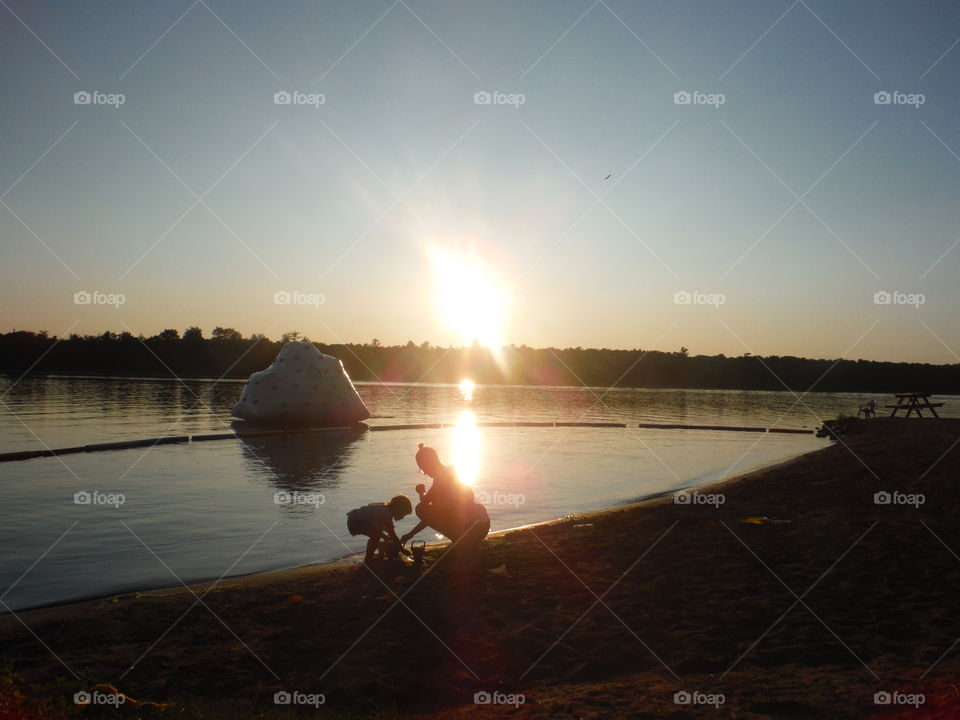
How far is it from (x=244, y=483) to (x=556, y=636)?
12.9 meters

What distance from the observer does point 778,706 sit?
5582mm

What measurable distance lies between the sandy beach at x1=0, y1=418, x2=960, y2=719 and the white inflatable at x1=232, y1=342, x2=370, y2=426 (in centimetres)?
2572

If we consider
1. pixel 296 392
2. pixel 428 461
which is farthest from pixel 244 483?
pixel 296 392

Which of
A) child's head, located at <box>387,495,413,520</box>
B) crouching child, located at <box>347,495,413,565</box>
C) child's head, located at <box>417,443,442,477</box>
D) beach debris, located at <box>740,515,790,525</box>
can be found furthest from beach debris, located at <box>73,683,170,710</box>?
beach debris, located at <box>740,515,790,525</box>

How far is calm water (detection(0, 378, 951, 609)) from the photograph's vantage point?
10812mm

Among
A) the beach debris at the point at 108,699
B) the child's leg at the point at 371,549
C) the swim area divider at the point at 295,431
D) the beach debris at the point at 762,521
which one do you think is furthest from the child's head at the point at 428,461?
the swim area divider at the point at 295,431

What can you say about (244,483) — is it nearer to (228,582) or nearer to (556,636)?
(228,582)

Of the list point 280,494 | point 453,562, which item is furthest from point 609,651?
point 280,494

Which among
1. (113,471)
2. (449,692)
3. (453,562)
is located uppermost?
(113,471)

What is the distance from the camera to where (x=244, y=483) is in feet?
60.1

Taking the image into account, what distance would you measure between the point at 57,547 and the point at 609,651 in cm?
941

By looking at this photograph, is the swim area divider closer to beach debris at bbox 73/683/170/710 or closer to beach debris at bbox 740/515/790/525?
beach debris at bbox 73/683/170/710

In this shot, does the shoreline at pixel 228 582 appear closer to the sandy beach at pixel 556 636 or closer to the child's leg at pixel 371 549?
the sandy beach at pixel 556 636

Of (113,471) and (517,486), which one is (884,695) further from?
(113,471)
